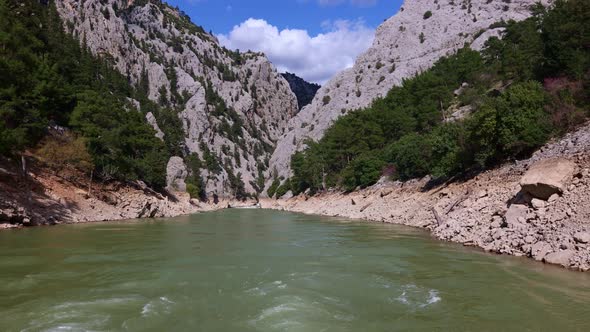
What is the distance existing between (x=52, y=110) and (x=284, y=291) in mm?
51919

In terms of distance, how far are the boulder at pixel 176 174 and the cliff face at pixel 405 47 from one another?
3368 centimetres

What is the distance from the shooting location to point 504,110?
31984 millimetres

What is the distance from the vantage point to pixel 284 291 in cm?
1247

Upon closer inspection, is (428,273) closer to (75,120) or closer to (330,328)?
(330,328)

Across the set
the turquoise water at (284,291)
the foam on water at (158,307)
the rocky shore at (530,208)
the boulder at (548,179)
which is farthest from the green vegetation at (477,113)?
the foam on water at (158,307)

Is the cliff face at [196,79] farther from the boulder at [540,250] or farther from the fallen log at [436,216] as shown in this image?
the boulder at [540,250]

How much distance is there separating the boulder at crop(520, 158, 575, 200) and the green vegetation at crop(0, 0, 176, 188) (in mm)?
37949

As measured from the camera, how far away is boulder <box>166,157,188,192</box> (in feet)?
344

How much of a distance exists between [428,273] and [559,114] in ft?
68.3

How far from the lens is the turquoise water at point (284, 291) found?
9516mm

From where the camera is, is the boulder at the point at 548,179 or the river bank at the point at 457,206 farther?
the boulder at the point at 548,179

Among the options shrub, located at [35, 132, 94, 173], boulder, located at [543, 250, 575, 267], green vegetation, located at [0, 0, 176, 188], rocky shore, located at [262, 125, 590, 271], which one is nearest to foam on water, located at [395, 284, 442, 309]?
boulder, located at [543, 250, 575, 267]

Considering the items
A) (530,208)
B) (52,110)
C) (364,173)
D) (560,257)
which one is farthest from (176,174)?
(560,257)

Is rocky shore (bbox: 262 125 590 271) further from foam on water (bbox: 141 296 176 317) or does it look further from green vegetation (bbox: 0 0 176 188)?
green vegetation (bbox: 0 0 176 188)
